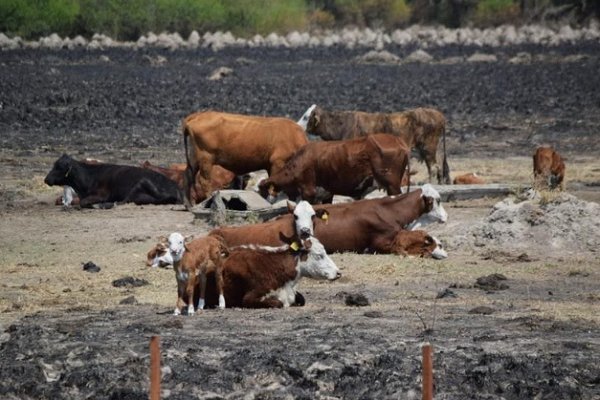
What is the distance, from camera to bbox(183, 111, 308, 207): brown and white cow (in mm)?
21234

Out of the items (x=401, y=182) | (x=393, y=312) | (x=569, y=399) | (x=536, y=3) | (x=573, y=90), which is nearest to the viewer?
(x=569, y=399)

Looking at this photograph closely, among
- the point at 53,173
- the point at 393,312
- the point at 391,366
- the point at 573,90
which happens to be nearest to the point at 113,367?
the point at 391,366

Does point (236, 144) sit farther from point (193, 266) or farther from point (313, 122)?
point (193, 266)

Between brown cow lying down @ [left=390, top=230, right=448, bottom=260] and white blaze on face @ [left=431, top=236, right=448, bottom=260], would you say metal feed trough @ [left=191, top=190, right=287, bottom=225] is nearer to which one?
brown cow lying down @ [left=390, top=230, right=448, bottom=260]

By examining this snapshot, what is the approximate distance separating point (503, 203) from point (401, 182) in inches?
81.7

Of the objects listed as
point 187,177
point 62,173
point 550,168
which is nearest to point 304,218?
point 187,177

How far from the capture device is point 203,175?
21.6 metres

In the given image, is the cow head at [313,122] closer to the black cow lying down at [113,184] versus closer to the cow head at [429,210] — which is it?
the black cow lying down at [113,184]

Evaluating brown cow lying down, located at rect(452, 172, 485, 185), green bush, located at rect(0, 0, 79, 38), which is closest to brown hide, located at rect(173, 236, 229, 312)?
Answer: brown cow lying down, located at rect(452, 172, 485, 185)

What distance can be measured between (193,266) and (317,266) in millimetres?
1624

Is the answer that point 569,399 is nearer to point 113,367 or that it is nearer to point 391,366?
point 391,366

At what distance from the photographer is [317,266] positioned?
50.2ft

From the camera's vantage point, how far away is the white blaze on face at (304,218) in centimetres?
1579

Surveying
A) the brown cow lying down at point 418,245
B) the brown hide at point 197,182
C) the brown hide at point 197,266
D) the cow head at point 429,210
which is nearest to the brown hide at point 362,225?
the brown cow lying down at point 418,245
